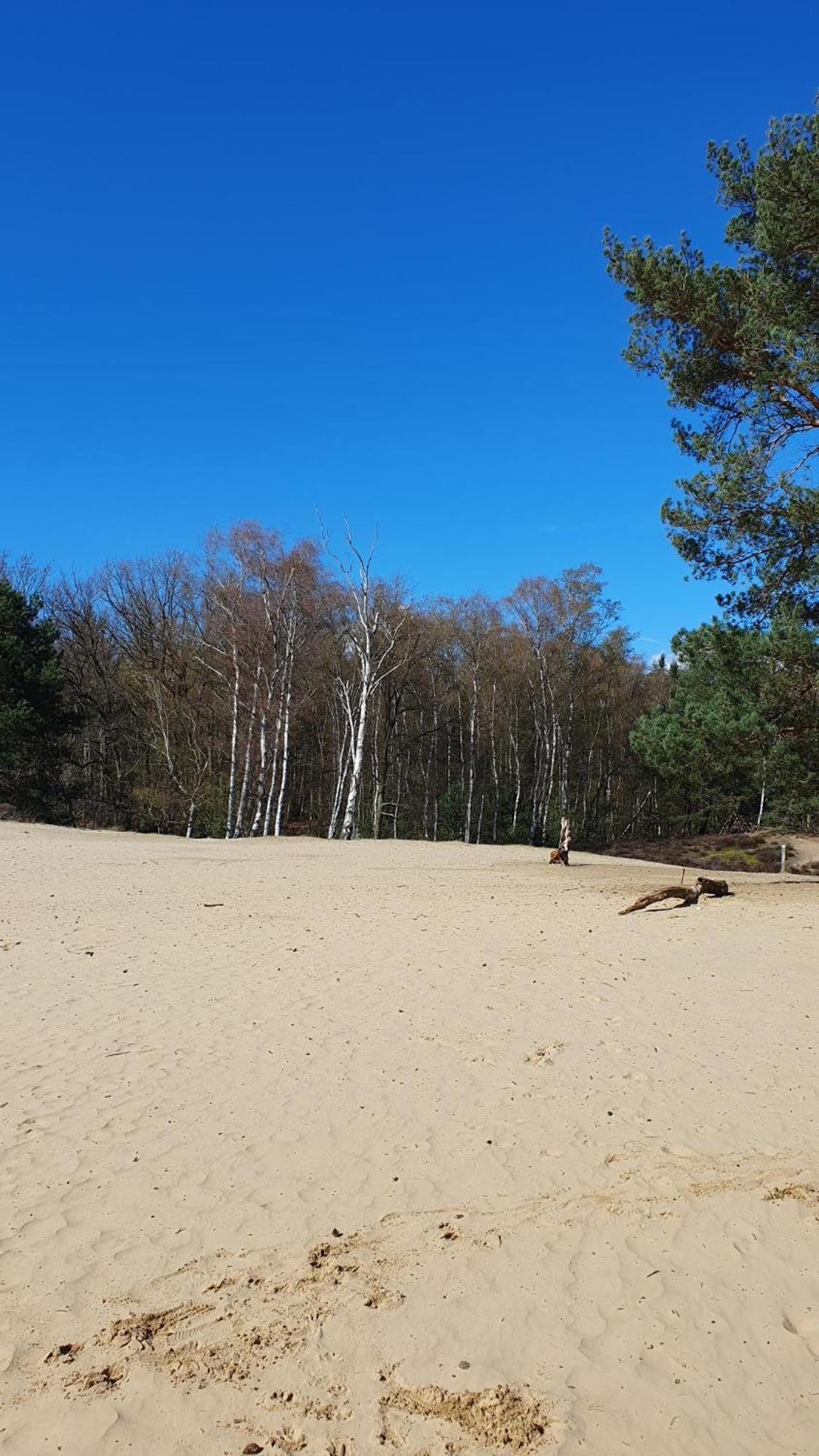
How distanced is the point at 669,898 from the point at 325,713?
2853cm

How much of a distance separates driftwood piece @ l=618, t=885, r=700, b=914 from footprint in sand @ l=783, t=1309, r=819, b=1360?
887cm

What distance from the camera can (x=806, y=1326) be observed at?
3033 millimetres

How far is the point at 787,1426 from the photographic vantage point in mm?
2590

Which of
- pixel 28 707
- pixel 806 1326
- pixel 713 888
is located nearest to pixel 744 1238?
pixel 806 1326

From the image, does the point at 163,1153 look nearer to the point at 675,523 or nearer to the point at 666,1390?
the point at 666,1390

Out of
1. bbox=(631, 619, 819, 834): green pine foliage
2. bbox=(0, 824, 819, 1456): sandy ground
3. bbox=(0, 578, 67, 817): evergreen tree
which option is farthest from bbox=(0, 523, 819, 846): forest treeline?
bbox=(0, 824, 819, 1456): sandy ground

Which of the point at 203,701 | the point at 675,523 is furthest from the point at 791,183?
the point at 203,701

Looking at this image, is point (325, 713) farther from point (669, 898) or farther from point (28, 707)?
point (669, 898)

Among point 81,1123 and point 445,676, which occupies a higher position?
point 445,676

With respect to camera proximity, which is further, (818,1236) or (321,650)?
(321,650)

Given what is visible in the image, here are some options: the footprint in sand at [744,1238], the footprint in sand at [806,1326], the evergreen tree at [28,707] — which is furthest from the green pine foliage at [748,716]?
the evergreen tree at [28,707]

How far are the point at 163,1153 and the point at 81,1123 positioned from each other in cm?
68

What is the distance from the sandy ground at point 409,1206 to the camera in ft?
8.74

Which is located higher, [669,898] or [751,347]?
[751,347]
